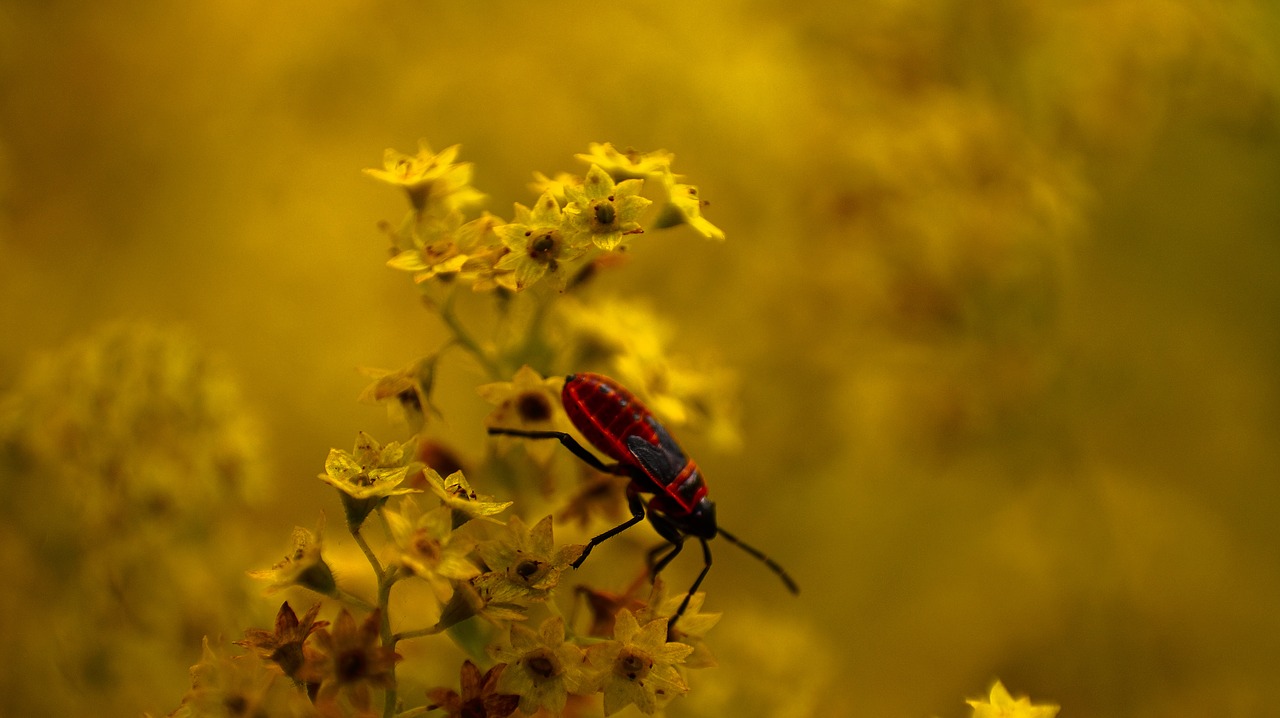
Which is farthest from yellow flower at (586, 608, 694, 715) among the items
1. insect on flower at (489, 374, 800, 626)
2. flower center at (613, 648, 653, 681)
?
insect on flower at (489, 374, 800, 626)

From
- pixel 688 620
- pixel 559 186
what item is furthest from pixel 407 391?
pixel 688 620

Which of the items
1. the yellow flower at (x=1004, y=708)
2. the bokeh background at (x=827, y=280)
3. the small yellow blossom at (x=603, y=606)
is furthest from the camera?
the bokeh background at (x=827, y=280)

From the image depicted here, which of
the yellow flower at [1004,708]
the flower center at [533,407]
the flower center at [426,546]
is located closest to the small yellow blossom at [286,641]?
the flower center at [426,546]

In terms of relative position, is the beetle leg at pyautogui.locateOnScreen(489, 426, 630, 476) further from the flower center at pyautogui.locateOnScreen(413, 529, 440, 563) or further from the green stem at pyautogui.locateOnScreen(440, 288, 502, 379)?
the flower center at pyautogui.locateOnScreen(413, 529, 440, 563)

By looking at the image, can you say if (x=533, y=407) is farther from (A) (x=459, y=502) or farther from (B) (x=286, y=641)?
(B) (x=286, y=641)

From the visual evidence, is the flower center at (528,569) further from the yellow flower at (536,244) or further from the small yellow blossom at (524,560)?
the yellow flower at (536,244)

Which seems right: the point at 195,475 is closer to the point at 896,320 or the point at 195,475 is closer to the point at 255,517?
the point at 255,517

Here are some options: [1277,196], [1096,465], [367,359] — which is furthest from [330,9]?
[1277,196]
